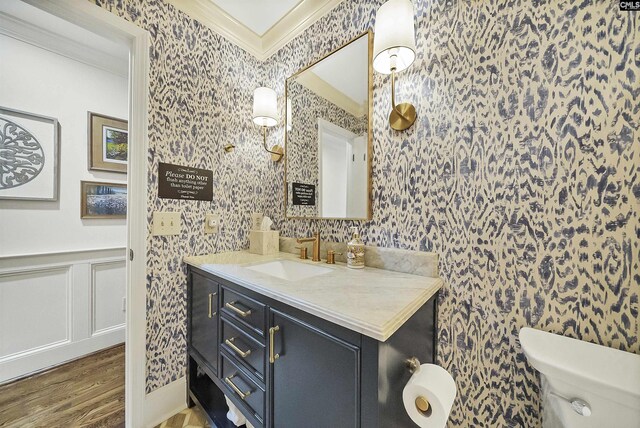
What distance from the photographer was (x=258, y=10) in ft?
5.16

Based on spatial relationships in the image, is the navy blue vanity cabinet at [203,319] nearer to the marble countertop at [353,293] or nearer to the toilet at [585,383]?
the marble countertop at [353,293]

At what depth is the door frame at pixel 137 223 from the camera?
50.1 inches

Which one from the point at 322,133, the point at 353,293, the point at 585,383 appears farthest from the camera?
the point at 322,133

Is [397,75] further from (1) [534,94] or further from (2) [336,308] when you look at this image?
(2) [336,308]

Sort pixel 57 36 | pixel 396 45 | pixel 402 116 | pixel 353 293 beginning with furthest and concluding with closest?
1. pixel 57 36
2. pixel 402 116
3. pixel 396 45
4. pixel 353 293

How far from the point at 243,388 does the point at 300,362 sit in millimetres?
461

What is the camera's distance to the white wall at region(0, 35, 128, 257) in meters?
1.72

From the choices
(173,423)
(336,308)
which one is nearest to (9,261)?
(173,423)

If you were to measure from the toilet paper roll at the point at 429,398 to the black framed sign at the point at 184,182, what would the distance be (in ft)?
4.96

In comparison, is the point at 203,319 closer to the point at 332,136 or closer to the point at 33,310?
the point at 332,136

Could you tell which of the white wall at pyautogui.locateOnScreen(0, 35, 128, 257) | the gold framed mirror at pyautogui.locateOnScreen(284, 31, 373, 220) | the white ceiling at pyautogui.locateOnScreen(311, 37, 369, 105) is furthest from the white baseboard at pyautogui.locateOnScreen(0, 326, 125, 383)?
the white ceiling at pyautogui.locateOnScreen(311, 37, 369, 105)

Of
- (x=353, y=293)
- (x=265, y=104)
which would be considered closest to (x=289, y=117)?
(x=265, y=104)

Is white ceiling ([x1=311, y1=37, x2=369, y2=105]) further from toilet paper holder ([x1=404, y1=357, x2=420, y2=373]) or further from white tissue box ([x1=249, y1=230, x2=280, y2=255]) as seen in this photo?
toilet paper holder ([x1=404, y1=357, x2=420, y2=373])

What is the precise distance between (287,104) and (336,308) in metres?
1.53
